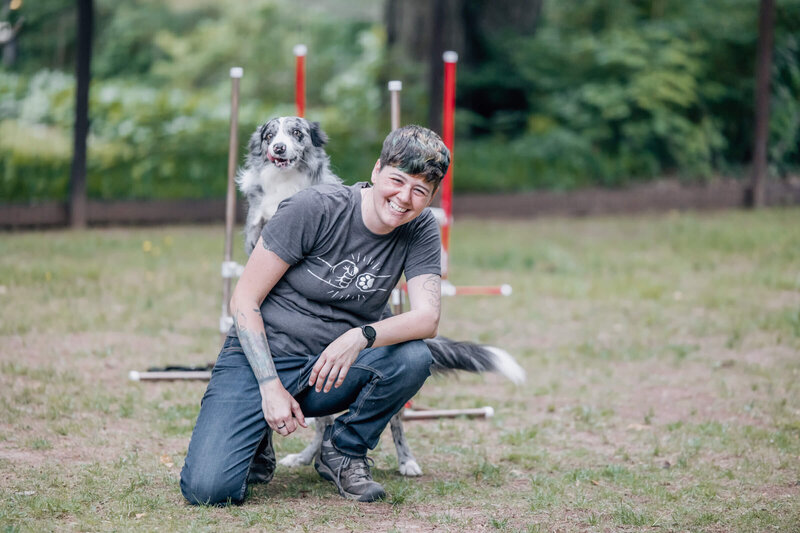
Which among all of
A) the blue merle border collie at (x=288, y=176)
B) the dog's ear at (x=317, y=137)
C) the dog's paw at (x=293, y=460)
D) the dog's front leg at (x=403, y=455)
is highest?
the dog's ear at (x=317, y=137)

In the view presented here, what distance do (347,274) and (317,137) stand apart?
1.08 m

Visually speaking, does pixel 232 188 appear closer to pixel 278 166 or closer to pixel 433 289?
pixel 278 166

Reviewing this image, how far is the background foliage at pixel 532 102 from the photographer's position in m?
10.7

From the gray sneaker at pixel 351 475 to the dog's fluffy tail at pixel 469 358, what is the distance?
0.52 metres

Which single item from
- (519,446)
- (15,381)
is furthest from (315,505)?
(15,381)

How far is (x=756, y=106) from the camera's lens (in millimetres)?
11562

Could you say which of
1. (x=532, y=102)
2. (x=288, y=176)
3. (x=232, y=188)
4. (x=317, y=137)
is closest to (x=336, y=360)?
(x=288, y=176)

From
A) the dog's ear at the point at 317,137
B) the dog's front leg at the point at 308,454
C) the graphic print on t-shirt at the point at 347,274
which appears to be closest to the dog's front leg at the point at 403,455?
the dog's front leg at the point at 308,454

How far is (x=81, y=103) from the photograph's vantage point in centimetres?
974

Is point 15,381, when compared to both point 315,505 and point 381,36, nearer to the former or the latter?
point 315,505

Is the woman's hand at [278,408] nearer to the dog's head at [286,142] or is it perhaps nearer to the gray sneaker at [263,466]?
the gray sneaker at [263,466]

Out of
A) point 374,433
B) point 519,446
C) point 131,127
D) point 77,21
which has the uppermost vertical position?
point 77,21

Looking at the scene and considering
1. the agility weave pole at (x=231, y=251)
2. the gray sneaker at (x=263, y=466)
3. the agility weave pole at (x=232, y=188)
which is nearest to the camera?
the gray sneaker at (x=263, y=466)

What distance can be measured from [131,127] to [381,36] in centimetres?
448
